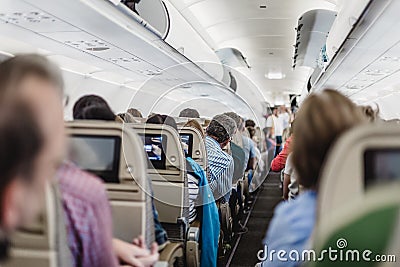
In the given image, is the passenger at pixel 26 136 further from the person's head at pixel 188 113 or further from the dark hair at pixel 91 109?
the person's head at pixel 188 113

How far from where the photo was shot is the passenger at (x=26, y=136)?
1.25m

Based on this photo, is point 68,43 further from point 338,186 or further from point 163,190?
point 338,186

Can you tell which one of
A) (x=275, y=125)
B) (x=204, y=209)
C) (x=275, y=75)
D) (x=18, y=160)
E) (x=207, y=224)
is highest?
(x=275, y=75)

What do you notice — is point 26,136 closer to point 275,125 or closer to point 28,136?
point 28,136

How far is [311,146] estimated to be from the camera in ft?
4.42

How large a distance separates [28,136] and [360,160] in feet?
2.79

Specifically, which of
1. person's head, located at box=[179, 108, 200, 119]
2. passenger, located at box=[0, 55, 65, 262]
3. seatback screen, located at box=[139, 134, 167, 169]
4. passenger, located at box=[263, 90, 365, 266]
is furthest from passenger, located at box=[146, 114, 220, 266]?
passenger, located at box=[0, 55, 65, 262]

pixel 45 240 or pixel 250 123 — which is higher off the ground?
pixel 250 123

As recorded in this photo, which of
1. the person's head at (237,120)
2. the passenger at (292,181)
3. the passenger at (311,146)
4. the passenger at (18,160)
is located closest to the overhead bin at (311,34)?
the person's head at (237,120)

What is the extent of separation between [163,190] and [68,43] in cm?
146

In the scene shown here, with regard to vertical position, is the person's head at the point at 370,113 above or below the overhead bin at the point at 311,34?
below

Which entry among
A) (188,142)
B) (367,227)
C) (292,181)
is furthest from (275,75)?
(367,227)

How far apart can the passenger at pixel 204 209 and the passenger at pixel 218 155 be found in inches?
12.0

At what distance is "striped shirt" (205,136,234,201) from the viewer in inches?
151
